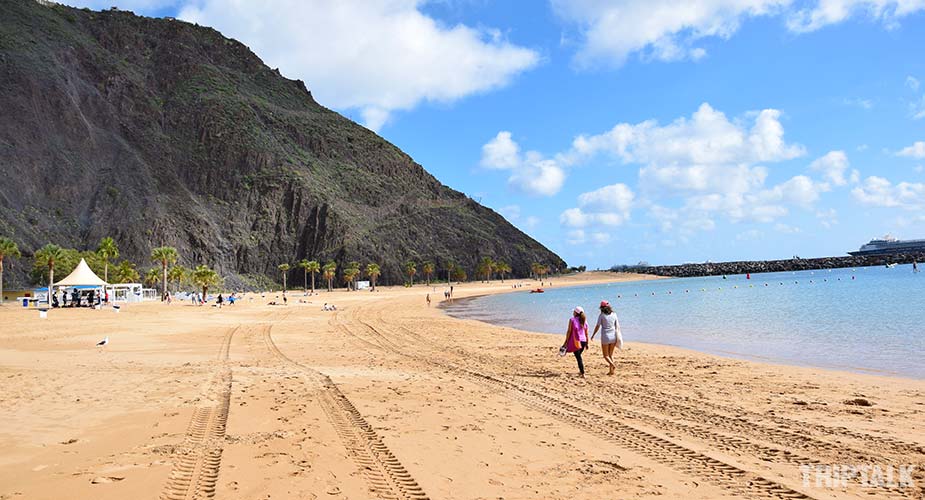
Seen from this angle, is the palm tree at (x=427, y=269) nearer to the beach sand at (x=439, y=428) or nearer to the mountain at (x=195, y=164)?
the mountain at (x=195, y=164)

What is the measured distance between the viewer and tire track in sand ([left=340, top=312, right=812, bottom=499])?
5707 millimetres

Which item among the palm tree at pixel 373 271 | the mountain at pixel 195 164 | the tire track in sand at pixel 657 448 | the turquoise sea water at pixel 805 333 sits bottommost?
the turquoise sea water at pixel 805 333

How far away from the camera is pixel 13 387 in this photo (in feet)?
35.8

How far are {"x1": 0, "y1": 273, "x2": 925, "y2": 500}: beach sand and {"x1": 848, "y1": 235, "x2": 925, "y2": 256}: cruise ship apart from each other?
8076 inches

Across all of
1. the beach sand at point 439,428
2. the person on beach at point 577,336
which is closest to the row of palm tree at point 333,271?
the beach sand at point 439,428

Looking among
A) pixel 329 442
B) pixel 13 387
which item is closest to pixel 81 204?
pixel 13 387

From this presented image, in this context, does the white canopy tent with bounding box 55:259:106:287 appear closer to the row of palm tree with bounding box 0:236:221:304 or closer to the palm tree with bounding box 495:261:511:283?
the row of palm tree with bounding box 0:236:221:304

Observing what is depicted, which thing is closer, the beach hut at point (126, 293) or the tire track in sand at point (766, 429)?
the tire track in sand at point (766, 429)

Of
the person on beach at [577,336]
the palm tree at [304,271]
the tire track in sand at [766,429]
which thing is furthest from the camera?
the palm tree at [304,271]

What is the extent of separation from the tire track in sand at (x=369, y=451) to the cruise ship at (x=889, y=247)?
691ft

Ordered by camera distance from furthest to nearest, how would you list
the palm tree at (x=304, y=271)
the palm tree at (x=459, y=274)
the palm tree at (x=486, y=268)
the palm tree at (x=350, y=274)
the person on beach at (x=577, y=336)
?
1. the palm tree at (x=486, y=268)
2. the palm tree at (x=459, y=274)
3. the palm tree at (x=350, y=274)
4. the palm tree at (x=304, y=271)
5. the person on beach at (x=577, y=336)

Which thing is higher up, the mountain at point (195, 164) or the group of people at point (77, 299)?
the mountain at point (195, 164)

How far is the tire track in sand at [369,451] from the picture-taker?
18.5 ft

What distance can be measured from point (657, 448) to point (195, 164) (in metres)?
120
